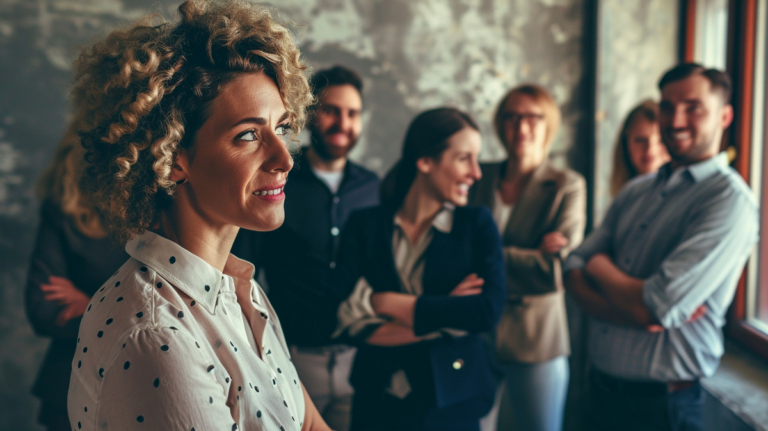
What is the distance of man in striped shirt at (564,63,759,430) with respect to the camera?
1999 mm

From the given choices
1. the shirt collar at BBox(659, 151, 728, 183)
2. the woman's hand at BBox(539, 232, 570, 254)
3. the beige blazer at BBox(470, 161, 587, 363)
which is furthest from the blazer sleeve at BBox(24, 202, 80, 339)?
the shirt collar at BBox(659, 151, 728, 183)

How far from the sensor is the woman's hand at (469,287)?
1.89 metres

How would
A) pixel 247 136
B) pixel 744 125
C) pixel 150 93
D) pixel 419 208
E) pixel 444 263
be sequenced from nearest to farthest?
1. pixel 150 93
2. pixel 247 136
3. pixel 444 263
4. pixel 419 208
5. pixel 744 125

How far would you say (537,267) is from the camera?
261 cm

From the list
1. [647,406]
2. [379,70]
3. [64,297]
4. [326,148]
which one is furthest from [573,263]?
[64,297]

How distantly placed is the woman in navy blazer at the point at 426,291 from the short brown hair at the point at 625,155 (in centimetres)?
144

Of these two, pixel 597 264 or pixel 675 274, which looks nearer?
pixel 675 274

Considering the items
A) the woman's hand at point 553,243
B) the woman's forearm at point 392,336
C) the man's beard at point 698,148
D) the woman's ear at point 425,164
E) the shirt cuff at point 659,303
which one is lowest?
the woman's forearm at point 392,336

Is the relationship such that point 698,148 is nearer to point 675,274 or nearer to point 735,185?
point 735,185

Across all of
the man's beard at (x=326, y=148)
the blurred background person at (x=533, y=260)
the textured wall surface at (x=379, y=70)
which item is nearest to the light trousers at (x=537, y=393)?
the blurred background person at (x=533, y=260)

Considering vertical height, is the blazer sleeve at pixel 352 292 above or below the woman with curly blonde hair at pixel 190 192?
below

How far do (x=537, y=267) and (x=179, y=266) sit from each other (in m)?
2.01

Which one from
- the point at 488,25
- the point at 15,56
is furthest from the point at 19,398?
the point at 488,25

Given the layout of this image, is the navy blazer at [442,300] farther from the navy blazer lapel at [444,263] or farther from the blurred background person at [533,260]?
the blurred background person at [533,260]
